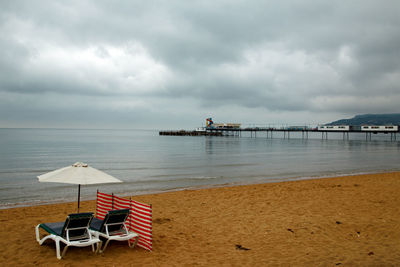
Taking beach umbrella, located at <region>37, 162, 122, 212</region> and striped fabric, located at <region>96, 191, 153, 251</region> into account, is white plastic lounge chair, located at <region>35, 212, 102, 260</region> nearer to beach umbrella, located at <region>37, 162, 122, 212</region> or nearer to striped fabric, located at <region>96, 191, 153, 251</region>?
beach umbrella, located at <region>37, 162, 122, 212</region>

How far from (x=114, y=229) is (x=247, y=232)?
369 cm

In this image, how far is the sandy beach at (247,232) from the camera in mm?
6656

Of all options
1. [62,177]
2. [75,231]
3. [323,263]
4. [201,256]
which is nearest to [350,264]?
[323,263]

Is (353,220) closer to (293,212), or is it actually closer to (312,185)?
(293,212)

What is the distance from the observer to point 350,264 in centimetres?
631

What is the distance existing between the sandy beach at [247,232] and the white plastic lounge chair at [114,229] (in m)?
0.40

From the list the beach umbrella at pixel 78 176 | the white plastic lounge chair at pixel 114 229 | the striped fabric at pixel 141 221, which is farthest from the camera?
the striped fabric at pixel 141 221

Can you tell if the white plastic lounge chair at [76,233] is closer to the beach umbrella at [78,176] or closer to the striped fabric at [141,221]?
the beach umbrella at [78,176]

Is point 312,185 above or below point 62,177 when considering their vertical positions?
below

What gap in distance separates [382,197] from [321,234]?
21.4 feet

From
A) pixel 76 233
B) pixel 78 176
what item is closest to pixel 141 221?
pixel 76 233

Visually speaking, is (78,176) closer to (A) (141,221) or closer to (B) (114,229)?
(B) (114,229)

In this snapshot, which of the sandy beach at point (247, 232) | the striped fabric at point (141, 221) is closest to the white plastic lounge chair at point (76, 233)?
the sandy beach at point (247, 232)

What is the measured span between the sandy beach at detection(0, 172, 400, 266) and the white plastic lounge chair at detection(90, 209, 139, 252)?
1.32 ft
